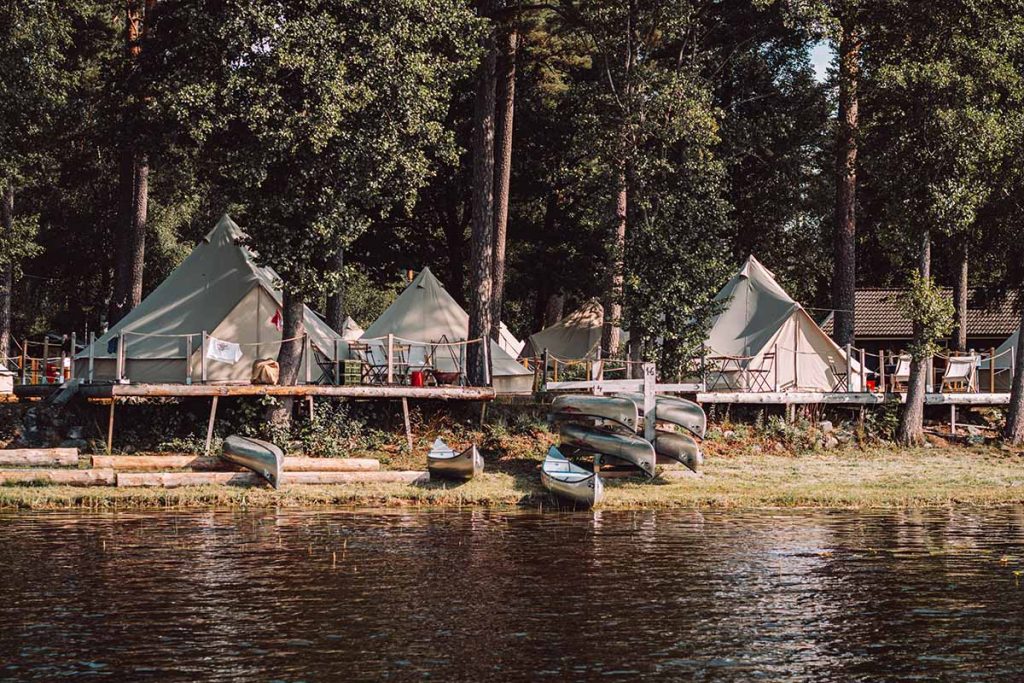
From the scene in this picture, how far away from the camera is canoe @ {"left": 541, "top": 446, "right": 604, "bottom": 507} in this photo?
22609mm

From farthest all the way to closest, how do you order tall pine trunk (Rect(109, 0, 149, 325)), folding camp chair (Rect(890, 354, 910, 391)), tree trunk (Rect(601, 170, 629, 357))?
1. tall pine trunk (Rect(109, 0, 149, 325))
2. folding camp chair (Rect(890, 354, 910, 391))
3. tree trunk (Rect(601, 170, 629, 357))

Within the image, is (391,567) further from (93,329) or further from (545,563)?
(93,329)

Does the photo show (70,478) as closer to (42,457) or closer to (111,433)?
(42,457)

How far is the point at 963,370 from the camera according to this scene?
34.1m

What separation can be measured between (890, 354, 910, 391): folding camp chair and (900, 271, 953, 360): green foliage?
8.67 feet

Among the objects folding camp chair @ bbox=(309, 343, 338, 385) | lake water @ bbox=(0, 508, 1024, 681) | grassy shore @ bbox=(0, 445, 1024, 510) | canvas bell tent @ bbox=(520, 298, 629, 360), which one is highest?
canvas bell tent @ bbox=(520, 298, 629, 360)

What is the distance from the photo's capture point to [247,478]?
24.2 metres

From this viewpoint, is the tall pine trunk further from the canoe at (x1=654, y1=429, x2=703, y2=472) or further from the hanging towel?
the canoe at (x1=654, y1=429, x2=703, y2=472)

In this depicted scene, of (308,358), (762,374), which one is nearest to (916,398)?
(762,374)

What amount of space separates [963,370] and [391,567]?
22.3 meters

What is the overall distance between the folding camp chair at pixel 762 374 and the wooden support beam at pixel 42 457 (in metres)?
17.3

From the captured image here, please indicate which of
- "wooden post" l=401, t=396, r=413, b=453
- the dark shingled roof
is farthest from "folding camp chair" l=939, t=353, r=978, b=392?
the dark shingled roof

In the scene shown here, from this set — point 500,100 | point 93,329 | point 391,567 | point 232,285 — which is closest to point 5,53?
point 232,285

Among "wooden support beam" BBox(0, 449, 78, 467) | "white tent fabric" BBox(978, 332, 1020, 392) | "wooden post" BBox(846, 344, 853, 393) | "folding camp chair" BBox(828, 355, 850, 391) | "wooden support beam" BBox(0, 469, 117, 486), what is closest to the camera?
"wooden support beam" BBox(0, 469, 117, 486)
